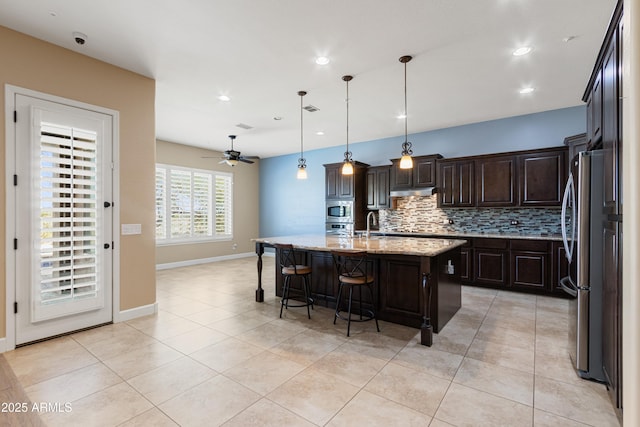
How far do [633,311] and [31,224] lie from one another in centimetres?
428

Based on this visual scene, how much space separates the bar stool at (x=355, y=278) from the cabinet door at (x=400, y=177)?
293cm

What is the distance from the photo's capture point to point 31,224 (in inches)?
115

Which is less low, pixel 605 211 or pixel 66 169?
pixel 66 169

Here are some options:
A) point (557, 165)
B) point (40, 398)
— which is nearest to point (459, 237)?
point (557, 165)

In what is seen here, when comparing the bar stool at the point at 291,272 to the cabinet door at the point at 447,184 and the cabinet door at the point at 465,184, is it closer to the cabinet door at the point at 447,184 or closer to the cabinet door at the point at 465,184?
the cabinet door at the point at 447,184

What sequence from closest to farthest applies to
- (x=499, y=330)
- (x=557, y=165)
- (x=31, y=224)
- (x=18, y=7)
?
1. (x=18, y=7)
2. (x=31, y=224)
3. (x=499, y=330)
4. (x=557, y=165)

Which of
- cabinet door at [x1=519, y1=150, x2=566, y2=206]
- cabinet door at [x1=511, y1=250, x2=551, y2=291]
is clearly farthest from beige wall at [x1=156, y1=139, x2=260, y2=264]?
cabinet door at [x1=511, y1=250, x2=551, y2=291]

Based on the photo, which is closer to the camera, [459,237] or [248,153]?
[459,237]

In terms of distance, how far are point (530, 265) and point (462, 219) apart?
4.74 feet

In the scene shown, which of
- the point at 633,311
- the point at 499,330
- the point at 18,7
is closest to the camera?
the point at 633,311

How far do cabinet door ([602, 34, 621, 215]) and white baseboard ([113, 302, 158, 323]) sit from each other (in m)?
4.65

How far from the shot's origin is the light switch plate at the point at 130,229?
3.57 meters

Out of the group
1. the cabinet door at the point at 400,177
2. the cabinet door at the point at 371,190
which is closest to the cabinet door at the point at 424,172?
the cabinet door at the point at 400,177

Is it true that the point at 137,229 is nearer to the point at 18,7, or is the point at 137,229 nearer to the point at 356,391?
the point at 18,7
